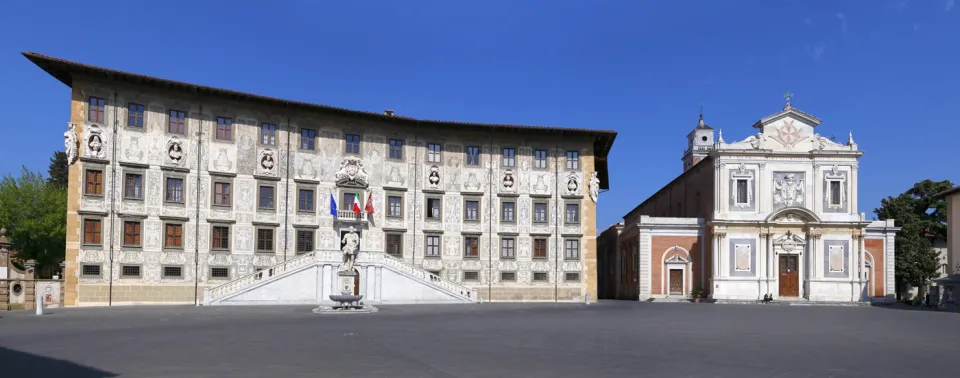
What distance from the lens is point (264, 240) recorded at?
43375mm

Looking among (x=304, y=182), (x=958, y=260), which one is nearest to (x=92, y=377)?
(x=304, y=182)

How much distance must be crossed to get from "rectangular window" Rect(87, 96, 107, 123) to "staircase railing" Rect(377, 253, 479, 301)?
1643 centimetres

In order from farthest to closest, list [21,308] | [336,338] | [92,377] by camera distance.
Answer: [21,308]
[336,338]
[92,377]

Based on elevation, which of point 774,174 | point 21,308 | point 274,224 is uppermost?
point 774,174

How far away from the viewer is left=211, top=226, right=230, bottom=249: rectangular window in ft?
139

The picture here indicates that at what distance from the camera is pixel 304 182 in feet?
146

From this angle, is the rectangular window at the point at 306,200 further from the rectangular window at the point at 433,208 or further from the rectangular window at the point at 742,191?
the rectangular window at the point at 742,191

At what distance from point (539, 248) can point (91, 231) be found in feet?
84.9

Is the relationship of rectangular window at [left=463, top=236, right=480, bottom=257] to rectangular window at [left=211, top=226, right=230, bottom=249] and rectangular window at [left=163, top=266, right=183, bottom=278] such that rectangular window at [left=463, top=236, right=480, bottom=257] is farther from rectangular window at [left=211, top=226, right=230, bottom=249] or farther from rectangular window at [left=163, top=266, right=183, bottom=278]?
rectangular window at [left=163, top=266, right=183, bottom=278]

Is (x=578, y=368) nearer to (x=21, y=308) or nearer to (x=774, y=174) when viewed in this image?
(x=21, y=308)

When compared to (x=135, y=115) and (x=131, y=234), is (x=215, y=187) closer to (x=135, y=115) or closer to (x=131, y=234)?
(x=131, y=234)

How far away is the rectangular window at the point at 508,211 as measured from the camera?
49.2 m

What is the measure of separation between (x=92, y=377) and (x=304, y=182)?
32367mm

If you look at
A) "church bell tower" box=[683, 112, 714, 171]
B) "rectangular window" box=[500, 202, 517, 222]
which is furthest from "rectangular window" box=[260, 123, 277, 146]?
"church bell tower" box=[683, 112, 714, 171]
